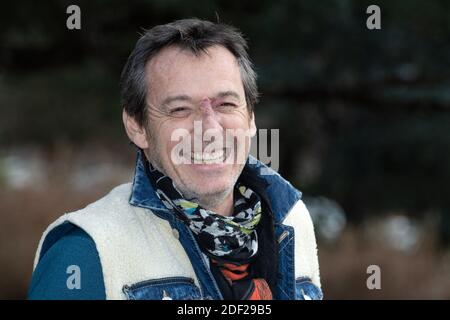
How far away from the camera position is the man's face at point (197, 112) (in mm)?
2197

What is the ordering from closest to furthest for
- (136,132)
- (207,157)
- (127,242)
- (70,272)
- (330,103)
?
(70,272)
(127,242)
(207,157)
(136,132)
(330,103)

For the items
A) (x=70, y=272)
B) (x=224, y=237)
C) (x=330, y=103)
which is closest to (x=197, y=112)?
(x=224, y=237)

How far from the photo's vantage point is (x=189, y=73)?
7.18 ft

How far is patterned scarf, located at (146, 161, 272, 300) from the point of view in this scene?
2.25 m

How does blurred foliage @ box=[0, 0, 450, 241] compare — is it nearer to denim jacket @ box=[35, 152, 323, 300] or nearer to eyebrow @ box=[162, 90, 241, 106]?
denim jacket @ box=[35, 152, 323, 300]

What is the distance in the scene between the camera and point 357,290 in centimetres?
724

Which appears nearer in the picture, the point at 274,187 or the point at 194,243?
the point at 194,243

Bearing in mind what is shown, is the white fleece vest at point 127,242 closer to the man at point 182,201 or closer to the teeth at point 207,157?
the man at point 182,201

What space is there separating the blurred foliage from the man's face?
2.50 metres

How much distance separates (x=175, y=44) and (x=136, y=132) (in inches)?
13.0

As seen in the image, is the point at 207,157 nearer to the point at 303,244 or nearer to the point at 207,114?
the point at 207,114

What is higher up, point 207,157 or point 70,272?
point 207,157

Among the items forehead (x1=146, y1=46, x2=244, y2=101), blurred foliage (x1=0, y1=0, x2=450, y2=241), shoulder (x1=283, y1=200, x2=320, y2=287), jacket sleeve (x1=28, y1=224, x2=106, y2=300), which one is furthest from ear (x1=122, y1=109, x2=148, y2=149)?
blurred foliage (x1=0, y1=0, x2=450, y2=241)

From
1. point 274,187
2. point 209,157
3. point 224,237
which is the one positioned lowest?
point 224,237
